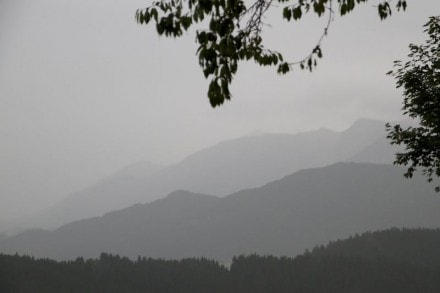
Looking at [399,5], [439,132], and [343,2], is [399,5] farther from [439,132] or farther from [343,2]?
[439,132]

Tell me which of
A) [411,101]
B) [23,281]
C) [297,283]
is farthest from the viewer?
[297,283]

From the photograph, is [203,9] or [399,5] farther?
[399,5]

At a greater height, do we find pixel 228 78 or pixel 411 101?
pixel 411 101

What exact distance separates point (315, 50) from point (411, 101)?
9.49m

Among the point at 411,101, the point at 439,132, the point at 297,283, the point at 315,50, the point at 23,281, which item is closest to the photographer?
the point at 315,50

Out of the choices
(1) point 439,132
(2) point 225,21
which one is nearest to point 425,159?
(1) point 439,132

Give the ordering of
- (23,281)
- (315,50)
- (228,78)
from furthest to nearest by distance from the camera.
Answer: (23,281) < (315,50) < (228,78)

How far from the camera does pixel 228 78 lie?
293 inches

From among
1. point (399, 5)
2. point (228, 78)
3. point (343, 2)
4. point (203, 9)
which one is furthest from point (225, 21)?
point (399, 5)

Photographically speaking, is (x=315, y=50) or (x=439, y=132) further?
(x=439, y=132)

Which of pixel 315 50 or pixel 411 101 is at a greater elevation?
pixel 411 101

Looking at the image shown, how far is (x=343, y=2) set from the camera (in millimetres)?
8633

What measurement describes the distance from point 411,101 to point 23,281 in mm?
197934

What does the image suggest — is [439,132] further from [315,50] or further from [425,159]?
[315,50]
